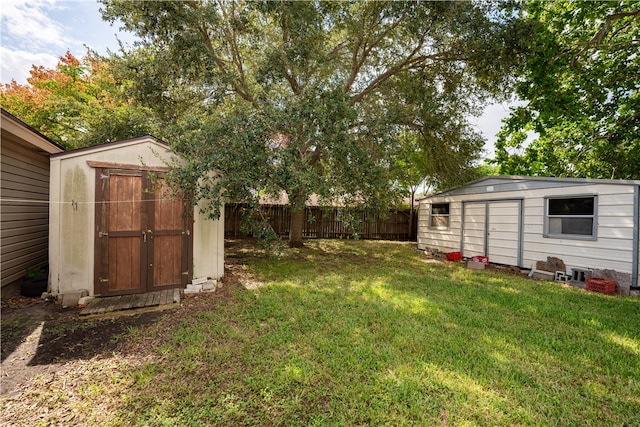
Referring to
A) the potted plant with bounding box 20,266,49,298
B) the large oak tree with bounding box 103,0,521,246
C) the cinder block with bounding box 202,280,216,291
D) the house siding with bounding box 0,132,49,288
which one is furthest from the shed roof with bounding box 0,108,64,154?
the cinder block with bounding box 202,280,216,291

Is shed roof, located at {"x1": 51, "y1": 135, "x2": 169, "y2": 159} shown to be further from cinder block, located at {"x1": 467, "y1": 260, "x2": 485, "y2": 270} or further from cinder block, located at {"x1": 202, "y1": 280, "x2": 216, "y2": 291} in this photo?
cinder block, located at {"x1": 467, "y1": 260, "x2": 485, "y2": 270}

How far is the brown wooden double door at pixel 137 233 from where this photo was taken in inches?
171

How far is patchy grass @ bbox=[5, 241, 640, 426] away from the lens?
208cm

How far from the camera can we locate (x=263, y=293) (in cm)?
483

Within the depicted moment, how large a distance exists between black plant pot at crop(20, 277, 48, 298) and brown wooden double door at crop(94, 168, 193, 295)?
3.53ft

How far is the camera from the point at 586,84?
8.16 m

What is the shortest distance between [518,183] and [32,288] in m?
10.8

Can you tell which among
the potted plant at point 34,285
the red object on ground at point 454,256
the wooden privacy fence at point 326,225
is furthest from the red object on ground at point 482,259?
the potted plant at point 34,285

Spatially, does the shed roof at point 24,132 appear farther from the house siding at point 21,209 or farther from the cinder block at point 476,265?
the cinder block at point 476,265

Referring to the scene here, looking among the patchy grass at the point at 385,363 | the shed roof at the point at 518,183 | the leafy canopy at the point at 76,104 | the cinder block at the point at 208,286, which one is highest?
the leafy canopy at the point at 76,104

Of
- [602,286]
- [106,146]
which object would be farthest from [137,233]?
[602,286]

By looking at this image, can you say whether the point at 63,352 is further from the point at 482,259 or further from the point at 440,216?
the point at 440,216

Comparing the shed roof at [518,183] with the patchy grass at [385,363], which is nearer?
the patchy grass at [385,363]

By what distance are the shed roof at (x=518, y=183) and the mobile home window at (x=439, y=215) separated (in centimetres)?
52
